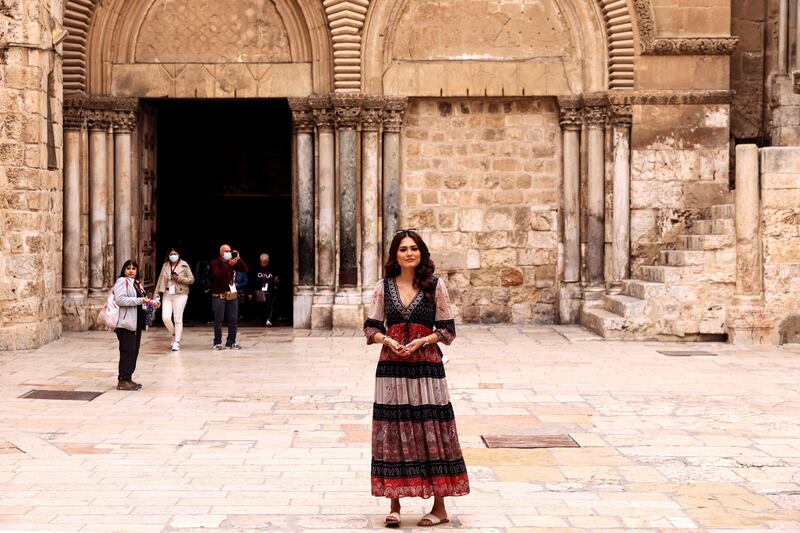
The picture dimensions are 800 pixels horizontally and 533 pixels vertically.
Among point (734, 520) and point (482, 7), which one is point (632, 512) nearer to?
point (734, 520)

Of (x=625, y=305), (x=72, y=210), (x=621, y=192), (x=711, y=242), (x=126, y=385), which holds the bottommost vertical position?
(x=126, y=385)

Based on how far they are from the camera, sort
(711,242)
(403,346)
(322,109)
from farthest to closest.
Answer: (322,109) < (711,242) < (403,346)

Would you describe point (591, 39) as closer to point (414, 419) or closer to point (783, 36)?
point (783, 36)

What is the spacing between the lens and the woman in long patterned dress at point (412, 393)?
20.2ft

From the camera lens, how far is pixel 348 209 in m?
17.3

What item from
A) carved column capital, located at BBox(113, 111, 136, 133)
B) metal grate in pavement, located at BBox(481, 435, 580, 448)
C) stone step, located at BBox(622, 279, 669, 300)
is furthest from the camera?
carved column capital, located at BBox(113, 111, 136, 133)

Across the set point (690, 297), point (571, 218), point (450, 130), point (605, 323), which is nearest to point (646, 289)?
point (690, 297)

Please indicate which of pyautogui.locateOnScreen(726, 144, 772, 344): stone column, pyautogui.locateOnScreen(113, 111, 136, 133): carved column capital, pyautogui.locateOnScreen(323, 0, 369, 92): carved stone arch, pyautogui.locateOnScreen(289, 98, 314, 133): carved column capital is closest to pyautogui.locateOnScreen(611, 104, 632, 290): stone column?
pyautogui.locateOnScreen(726, 144, 772, 344): stone column

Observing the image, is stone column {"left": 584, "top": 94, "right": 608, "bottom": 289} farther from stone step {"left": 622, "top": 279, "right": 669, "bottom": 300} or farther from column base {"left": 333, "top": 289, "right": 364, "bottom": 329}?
column base {"left": 333, "top": 289, "right": 364, "bottom": 329}

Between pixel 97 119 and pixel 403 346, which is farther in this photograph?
pixel 97 119

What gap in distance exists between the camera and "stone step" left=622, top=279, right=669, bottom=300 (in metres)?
15.3

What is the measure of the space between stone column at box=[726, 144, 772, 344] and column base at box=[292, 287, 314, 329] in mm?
6224

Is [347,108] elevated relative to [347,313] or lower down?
elevated

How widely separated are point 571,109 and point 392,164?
2.87m
